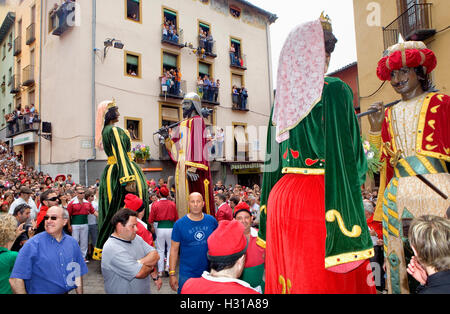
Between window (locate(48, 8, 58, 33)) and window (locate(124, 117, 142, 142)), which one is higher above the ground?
window (locate(48, 8, 58, 33))

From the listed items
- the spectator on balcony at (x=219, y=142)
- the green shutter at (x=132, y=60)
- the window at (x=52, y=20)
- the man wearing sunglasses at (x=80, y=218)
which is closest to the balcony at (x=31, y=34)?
the window at (x=52, y=20)

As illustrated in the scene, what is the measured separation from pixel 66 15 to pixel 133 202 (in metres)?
15.3

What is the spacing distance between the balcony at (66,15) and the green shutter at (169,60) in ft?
16.7

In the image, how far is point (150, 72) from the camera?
61.7 feet

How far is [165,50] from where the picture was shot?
63.9 feet

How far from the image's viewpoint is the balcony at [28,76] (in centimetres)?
2031

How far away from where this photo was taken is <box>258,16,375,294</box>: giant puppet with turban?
1776 millimetres

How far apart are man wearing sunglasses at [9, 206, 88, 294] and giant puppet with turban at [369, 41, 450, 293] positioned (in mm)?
2974

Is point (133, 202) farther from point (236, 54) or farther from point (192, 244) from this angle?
point (236, 54)

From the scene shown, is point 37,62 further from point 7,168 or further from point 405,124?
point 405,124

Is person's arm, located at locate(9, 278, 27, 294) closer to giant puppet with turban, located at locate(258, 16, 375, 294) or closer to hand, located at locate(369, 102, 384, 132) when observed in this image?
giant puppet with turban, located at locate(258, 16, 375, 294)

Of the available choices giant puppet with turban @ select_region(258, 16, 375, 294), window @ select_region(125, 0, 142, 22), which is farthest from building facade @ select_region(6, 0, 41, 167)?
giant puppet with turban @ select_region(258, 16, 375, 294)

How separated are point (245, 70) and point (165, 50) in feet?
19.9

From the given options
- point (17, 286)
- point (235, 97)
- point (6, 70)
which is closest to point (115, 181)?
point (17, 286)
